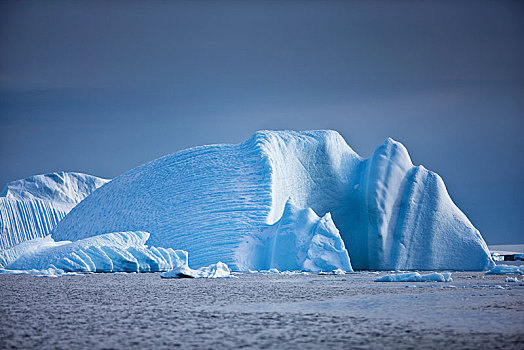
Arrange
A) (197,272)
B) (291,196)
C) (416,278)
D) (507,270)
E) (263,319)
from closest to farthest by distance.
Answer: (263,319) < (416,278) < (197,272) < (507,270) < (291,196)

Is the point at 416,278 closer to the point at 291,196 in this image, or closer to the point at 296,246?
the point at 296,246

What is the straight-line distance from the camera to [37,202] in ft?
156

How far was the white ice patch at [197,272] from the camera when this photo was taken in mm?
21078

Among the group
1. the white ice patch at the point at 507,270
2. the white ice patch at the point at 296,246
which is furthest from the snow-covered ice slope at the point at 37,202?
the white ice patch at the point at 507,270

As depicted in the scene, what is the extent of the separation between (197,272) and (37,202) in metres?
29.1

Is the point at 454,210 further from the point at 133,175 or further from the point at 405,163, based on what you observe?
the point at 133,175

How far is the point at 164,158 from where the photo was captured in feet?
107

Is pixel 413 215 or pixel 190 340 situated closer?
pixel 190 340

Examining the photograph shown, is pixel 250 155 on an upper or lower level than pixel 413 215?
upper

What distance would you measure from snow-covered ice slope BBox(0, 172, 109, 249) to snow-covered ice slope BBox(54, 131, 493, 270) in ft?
40.7

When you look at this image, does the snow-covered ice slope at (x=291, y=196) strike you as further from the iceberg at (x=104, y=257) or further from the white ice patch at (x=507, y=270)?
the white ice patch at (x=507, y=270)

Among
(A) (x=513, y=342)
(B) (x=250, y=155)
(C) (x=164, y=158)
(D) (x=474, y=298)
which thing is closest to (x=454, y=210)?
(B) (x=250, y=155)

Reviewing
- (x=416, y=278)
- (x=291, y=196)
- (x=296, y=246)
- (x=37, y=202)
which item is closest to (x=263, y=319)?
(x=416, y=278)

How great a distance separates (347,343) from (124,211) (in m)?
24.6
